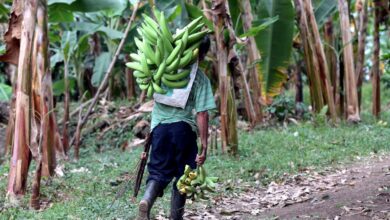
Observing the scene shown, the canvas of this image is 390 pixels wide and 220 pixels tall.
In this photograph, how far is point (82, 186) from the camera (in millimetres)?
6691

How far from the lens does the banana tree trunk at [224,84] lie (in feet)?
23.7

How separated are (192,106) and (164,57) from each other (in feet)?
1.50

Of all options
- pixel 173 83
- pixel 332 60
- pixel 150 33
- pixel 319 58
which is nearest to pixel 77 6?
pixel 150 33

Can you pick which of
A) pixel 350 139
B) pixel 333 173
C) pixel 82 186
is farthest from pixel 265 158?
pixel 82 186

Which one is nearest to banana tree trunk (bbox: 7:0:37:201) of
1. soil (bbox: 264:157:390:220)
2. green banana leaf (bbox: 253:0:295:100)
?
soil (bbox: 264:157:390:220)

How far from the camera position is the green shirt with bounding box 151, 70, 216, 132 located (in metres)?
4.72

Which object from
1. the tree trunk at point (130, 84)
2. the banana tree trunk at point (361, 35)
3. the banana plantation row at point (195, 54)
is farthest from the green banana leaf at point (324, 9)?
the tree trunk at point (130, 84)

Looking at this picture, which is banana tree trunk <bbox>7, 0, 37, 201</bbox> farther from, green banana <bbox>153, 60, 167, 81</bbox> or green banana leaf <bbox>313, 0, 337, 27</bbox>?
green banana leaf <bbox>313, 0, 337, 27</bbox>

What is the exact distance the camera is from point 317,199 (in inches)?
228

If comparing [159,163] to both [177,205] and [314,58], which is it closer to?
[177,205]

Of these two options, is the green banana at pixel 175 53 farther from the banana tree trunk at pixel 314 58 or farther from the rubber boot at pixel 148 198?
the banana tree trunk at pixel 314 58

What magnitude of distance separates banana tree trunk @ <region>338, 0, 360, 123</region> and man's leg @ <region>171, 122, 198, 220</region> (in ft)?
19.5

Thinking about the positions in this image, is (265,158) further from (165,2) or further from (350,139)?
(165,2)

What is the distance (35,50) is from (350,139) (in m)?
4.74
